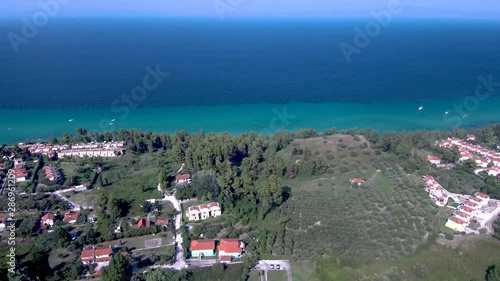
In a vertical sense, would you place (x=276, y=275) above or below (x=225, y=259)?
below

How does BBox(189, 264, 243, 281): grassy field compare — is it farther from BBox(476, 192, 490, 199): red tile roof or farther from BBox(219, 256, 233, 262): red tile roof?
BBox(476, 192, 490, 199): red tile roof

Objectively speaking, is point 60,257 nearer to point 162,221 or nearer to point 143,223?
point 143,223

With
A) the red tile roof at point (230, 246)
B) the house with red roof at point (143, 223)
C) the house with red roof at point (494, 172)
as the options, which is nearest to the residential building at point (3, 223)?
the house with red roof at point (143, 223)

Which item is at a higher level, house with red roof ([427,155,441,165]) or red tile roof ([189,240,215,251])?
house with red roof ([427,155,441,165])

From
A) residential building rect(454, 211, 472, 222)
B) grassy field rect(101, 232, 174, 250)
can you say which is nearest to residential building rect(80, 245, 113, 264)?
grassy field rect(101, 232, 174, 250)
